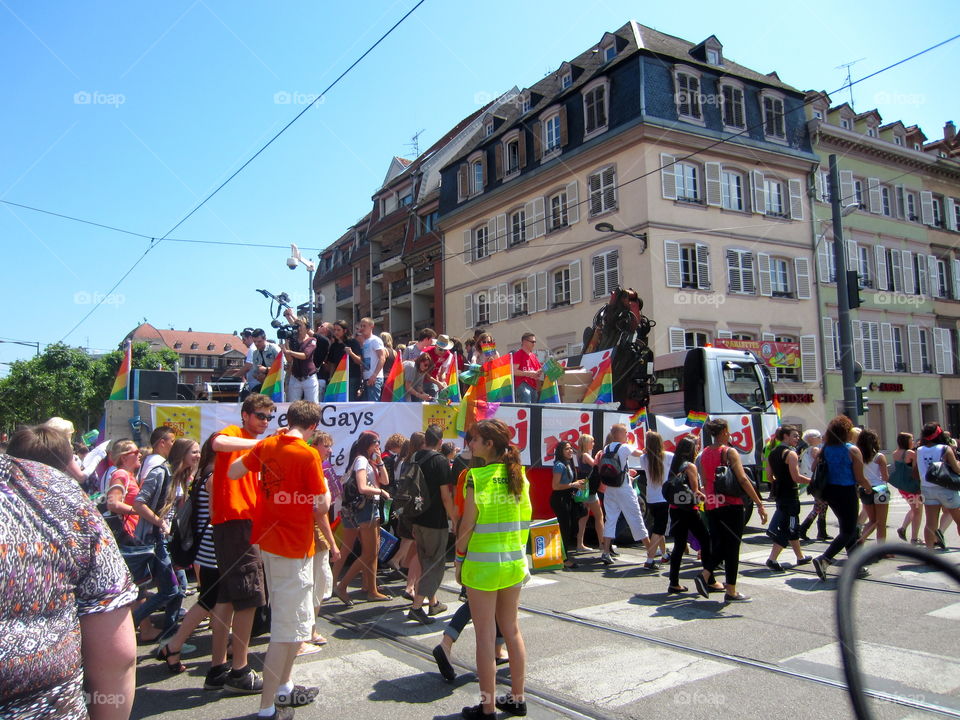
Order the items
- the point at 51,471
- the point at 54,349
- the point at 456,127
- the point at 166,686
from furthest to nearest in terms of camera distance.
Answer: the point at 54,349, the point at 456,127, the point at 166,686, the point at 51,471

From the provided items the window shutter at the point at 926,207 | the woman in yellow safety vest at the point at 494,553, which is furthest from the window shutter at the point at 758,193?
the woman in yellow safety vest at the point at 494,553

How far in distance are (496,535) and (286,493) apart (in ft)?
4.42

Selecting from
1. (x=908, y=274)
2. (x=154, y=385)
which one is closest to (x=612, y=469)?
(x=154, y=385)

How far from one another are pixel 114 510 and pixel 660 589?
18.0 feet

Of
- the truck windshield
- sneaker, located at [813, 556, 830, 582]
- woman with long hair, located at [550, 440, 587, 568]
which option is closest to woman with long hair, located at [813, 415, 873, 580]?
sneaker, located at [813, 556, 830, 582]

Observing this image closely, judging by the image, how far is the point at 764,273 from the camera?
27.5 m

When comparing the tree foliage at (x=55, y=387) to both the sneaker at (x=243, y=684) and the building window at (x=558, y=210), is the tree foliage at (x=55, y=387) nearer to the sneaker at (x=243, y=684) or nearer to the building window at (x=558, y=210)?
the building window at (x=558, y=210)

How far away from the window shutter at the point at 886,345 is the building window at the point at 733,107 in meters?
11.7

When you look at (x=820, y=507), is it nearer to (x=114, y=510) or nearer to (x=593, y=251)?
(x=114, y=510)

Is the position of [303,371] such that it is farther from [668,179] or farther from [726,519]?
[668,179]

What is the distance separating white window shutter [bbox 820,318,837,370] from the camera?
1110 inches

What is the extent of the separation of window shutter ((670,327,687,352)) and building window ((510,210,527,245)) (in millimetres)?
8595

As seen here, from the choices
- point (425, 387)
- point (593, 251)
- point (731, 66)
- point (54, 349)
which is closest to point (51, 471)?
point (425, 387)

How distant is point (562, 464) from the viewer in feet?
30.8
